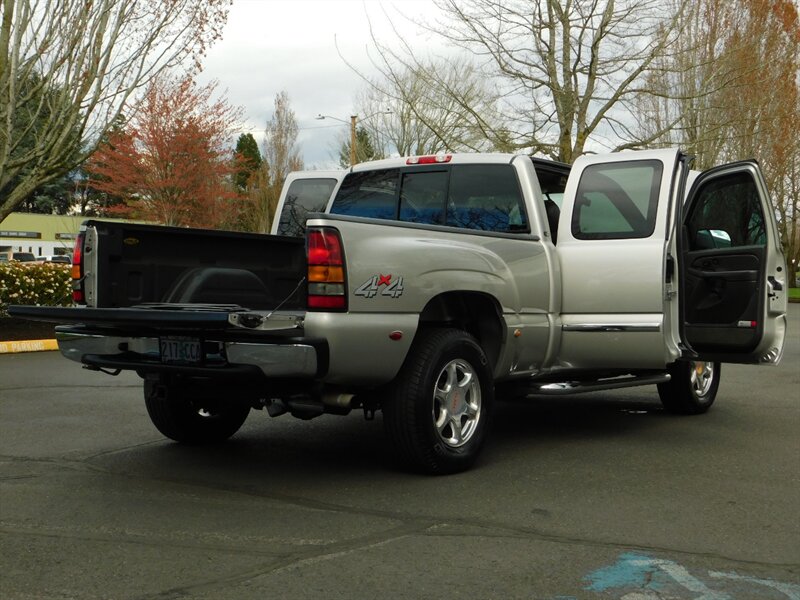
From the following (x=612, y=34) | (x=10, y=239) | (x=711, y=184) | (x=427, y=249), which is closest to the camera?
(x=427, y=249)

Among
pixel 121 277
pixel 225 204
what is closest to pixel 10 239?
pixel 225 204

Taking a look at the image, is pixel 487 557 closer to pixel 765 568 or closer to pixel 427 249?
pixel 765 568

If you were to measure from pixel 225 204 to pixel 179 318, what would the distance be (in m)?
34.9

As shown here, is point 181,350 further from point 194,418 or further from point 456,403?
point 456,403

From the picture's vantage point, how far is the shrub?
15789mm

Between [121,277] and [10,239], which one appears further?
[10,239]

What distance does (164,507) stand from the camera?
4.93m

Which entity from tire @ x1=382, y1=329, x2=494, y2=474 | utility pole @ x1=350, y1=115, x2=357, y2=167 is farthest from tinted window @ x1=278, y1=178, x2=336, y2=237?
utility pole @ x1=350, y1=115, x2=357, y2=167

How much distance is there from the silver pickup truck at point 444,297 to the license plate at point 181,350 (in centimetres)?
1

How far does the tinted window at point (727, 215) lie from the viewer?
727cm

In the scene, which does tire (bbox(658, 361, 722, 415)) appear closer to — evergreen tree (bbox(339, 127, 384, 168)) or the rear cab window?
the rear cab window

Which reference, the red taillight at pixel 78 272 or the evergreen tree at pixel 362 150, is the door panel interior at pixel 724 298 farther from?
the evergreen tree at pixel 362 150

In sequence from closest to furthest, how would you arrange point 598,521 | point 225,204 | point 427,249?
point 598,521 < point 427,249 < point 225,204

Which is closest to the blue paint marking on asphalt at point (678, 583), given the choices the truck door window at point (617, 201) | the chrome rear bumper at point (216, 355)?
the chrome rear bumper at point (216, 355)
